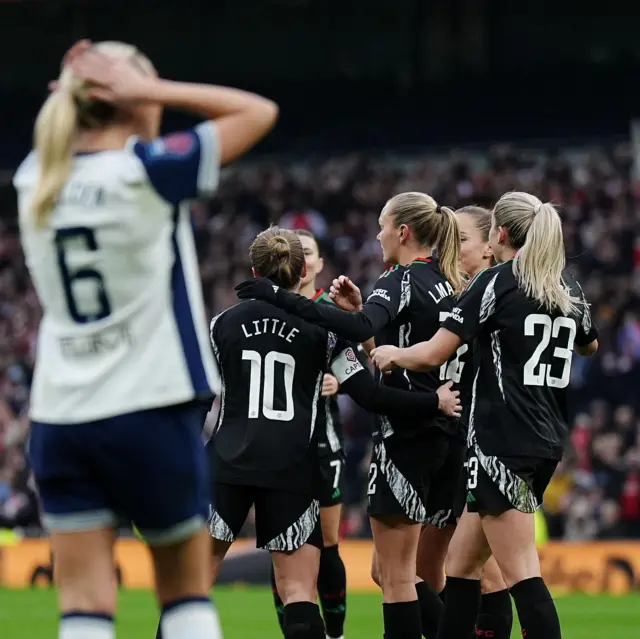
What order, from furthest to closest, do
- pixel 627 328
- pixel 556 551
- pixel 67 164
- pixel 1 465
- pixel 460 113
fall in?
pixel 460 113 < pixel 1 465 < pixel 627 328 < pixel 556 551 < pixel 67 164

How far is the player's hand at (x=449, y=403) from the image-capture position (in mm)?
6070

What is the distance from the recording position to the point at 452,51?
74.0ft

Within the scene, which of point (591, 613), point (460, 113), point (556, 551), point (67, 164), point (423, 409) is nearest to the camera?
point (67, 164)

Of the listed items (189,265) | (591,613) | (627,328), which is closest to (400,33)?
(627,328)

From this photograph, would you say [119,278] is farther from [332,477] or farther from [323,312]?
[332,477]

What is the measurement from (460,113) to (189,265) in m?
18.9

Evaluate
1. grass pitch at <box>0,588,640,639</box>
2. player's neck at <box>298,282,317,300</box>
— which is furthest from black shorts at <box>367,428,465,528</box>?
grass pitch at <box>0,588,640,639</box>

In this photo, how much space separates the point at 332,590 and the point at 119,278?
398cm

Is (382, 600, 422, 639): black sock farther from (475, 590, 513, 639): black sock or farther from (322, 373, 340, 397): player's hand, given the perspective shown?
(322, 373, 340, 397): player's hand

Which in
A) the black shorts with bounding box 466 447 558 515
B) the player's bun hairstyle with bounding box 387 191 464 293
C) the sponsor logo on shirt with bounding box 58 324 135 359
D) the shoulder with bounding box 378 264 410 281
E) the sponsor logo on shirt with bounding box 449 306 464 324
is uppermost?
the player's bun hairstyle with bounding box 387 191 464 293

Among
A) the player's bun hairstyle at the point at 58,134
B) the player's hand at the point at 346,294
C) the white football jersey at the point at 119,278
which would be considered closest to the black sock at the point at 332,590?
the player's hand at the point at 346,294

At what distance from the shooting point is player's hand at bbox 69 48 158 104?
356 centimetres

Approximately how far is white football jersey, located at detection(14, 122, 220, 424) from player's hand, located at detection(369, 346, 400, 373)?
6.98ft

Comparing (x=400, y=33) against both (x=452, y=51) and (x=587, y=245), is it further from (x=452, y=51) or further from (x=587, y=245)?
(x=587, y=245)
